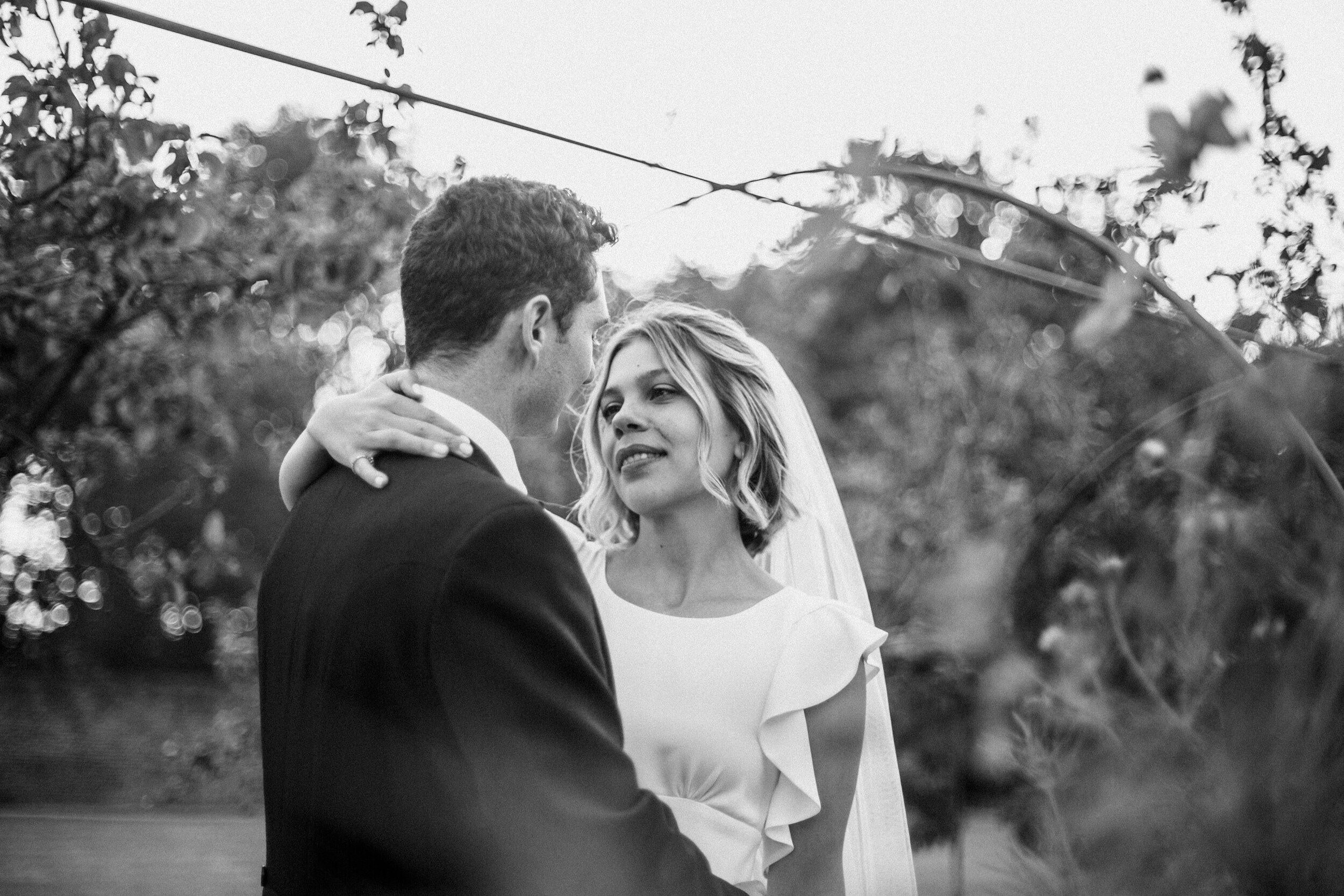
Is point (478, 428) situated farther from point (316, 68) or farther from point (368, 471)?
point (316, 68)

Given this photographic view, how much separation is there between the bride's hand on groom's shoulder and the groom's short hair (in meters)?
0.09

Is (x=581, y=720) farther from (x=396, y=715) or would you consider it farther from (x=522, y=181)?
(x=522, y=181)

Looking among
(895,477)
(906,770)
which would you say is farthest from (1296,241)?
(895,477)

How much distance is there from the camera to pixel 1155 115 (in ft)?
6.02

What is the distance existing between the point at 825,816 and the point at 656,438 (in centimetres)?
84

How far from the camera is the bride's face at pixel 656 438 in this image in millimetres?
2783

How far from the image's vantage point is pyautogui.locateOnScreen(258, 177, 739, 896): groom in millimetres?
1643

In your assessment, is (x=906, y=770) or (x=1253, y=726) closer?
(x=1253, y=726)

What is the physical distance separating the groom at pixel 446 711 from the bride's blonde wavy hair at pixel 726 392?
0.91 metres

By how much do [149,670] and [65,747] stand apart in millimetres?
2596

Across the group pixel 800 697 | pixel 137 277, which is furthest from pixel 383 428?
pixel 137 277

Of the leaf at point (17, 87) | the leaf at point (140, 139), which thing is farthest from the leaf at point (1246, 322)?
the leaf at point (17, 87)

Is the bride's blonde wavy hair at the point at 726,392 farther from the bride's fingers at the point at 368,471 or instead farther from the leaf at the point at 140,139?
the leaf at the point at 140,139

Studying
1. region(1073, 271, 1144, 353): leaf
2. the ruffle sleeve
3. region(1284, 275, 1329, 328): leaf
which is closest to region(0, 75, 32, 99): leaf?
the ruffle sleeve
